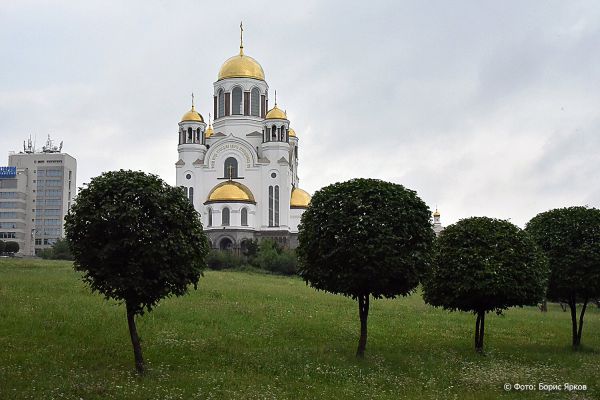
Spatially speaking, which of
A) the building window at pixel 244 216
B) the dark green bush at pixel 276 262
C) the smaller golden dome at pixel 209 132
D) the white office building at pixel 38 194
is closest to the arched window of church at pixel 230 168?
the building window at pixel 244 216

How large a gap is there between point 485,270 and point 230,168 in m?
48.6

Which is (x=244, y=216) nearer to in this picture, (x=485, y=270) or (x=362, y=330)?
(x=485, y=270)

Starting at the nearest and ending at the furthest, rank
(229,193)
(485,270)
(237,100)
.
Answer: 1. (485,270)
2. (229,193)
3. (237,100)

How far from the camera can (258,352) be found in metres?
17.9

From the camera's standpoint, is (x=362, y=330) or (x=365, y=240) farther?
(x=362, y=330)

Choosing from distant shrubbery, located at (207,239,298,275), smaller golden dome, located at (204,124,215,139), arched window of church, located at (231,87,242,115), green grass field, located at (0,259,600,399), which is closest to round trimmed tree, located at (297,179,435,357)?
green grass field, located at (0,259,600,399)

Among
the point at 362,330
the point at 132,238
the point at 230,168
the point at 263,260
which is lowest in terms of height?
the point at 362,330

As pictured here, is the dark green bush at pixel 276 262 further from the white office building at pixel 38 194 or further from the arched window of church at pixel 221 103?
the white office building at pixel 38 194

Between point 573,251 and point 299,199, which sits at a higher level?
point 299,199

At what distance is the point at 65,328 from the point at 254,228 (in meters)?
44.6

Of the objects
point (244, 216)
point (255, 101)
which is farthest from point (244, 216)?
point (255, 101)

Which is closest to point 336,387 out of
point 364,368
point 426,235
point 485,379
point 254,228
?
point 364,368

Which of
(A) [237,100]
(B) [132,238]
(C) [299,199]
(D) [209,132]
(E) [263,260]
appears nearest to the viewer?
(B) [132,238]

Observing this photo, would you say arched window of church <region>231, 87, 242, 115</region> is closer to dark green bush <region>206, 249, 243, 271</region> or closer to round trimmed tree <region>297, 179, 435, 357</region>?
dark green bush <region>206, 249, 243, 271</region>
